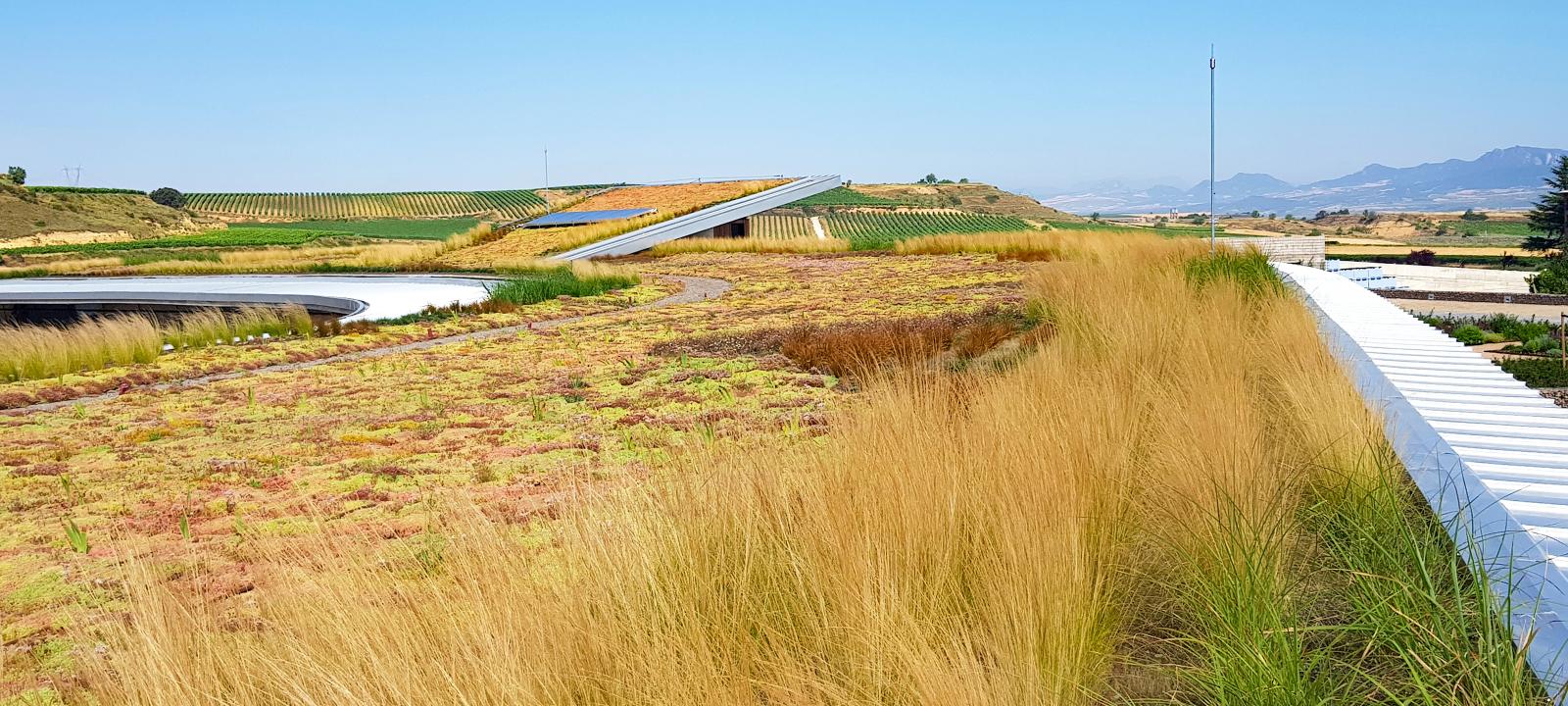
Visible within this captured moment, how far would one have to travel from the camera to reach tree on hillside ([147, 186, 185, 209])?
9863cm

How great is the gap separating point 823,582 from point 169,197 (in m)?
115

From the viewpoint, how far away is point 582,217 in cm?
3250

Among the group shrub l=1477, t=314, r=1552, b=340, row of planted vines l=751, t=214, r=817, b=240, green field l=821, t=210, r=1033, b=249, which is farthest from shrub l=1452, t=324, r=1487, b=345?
green field l=821, t=210, r=1033, b=249

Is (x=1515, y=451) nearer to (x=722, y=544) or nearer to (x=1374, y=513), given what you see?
(x=1374, y=513)

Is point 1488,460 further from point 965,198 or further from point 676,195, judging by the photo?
point 965,198

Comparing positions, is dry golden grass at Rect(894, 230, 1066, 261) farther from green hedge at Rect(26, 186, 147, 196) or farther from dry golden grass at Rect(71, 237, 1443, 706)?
green hedge at Rect(26, 186, 147, 196)

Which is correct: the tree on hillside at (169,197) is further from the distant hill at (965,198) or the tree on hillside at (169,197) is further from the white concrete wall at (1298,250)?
the white concrete wall at (1298,250)

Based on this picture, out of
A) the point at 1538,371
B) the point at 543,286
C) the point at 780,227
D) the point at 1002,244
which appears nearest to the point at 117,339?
the point at 543,286

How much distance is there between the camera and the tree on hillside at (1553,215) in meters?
52.2

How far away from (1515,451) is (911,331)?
5.24 meters

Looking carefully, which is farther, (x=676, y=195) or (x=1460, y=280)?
(x=676, y=195)

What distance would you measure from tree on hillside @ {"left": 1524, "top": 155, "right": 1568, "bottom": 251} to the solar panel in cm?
4576

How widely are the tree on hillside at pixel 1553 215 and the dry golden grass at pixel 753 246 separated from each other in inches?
1668

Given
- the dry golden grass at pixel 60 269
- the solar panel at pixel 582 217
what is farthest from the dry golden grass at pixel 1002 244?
the dry golden grass at pixel 60 269
